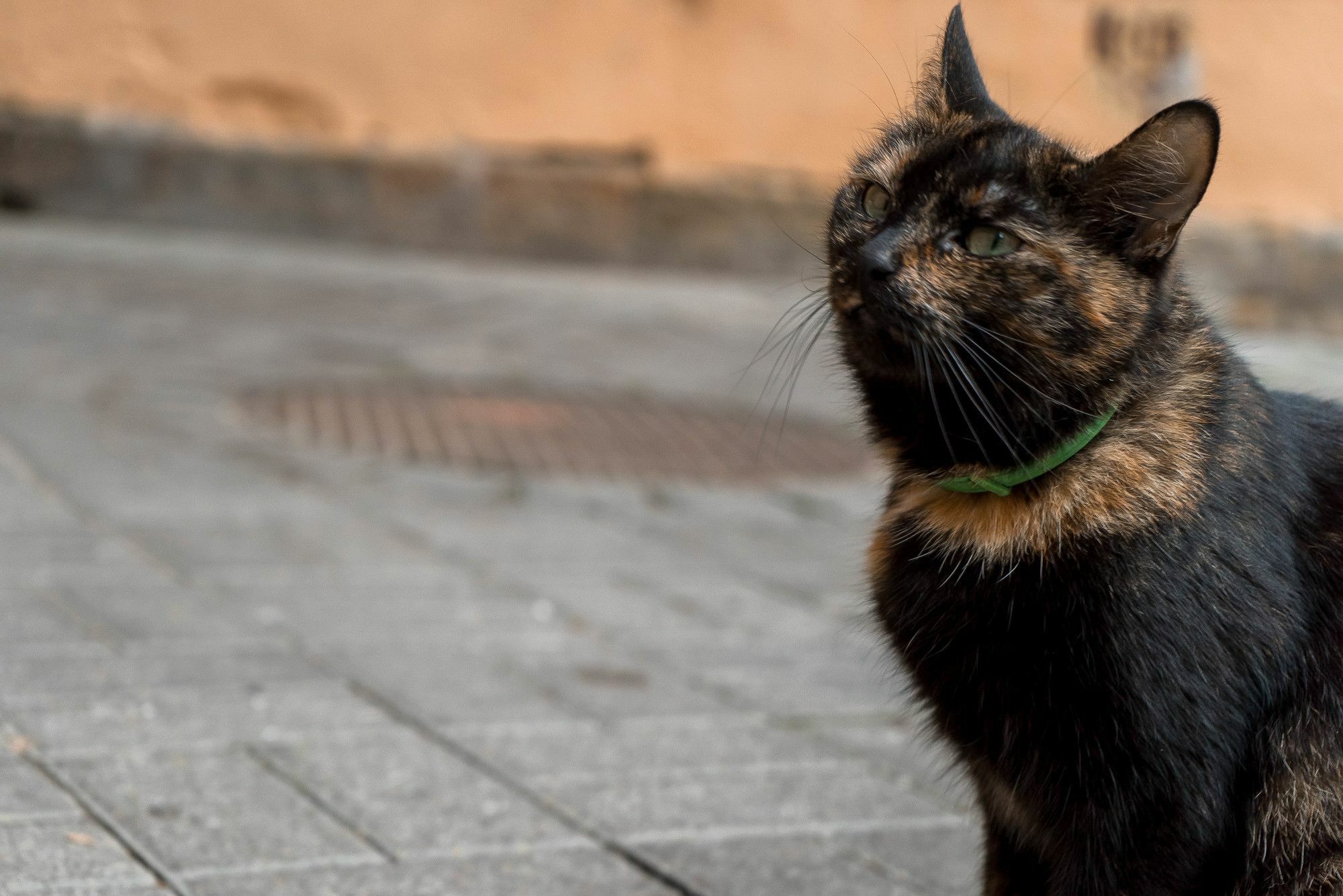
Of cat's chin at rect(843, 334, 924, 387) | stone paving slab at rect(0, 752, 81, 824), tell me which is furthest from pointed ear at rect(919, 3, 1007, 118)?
stone paving slab at rect(0, 752, 81, 824)

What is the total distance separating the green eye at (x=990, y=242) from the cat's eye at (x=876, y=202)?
0.17 m

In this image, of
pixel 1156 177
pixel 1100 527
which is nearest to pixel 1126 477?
pixel 1100 527

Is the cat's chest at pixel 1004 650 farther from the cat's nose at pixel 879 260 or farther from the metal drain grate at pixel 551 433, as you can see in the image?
the metal drain grate at pixel 551 433

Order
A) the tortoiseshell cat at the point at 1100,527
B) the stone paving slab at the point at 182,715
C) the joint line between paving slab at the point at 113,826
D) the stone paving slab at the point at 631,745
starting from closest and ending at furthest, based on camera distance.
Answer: the tortoiseshell cat at the point at 1100,527 → the joint line between paving slab at the point at 113,826 → the stone paving slab at the point at 182,715 → the stone paving slab at the point at 631,745

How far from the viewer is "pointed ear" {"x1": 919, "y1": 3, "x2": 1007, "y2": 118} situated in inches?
95.7

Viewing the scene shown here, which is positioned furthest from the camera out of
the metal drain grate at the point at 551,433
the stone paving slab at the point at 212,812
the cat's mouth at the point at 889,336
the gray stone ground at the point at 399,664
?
the metal drain grate at the point at 551,433

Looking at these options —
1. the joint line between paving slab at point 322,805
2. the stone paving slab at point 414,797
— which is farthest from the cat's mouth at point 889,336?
the joint line between paving slab at point 322,805

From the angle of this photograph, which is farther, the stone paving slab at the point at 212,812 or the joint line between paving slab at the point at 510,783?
the joint line between paving slab at the point at 510,783

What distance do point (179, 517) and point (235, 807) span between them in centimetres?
175

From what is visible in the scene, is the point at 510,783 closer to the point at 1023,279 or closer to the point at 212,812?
the point at 212,812

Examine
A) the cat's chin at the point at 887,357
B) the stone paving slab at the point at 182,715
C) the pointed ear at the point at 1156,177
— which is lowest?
the stone paving slab at the point at 182,715

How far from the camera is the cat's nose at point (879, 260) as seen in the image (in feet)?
6.93

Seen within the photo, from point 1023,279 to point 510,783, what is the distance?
133 centimetres

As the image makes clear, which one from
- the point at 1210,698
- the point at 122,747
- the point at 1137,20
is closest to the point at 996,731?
the point at 1210,698
